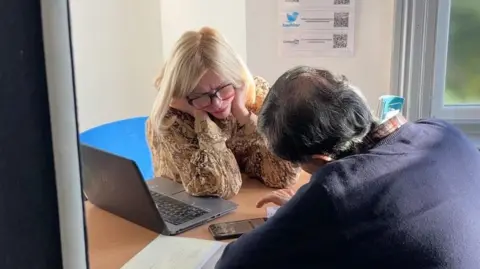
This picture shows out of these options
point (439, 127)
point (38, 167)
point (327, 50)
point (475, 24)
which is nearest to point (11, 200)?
point (38, 167)

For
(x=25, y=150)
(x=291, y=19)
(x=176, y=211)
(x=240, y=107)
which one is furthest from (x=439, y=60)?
(x=25, y=150)

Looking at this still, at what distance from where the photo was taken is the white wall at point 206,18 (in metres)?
2.27

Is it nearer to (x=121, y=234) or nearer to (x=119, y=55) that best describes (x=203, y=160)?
(x=121, y=234)

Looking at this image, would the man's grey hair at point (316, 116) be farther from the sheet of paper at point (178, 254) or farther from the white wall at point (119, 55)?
the white wall at point (119, 55)

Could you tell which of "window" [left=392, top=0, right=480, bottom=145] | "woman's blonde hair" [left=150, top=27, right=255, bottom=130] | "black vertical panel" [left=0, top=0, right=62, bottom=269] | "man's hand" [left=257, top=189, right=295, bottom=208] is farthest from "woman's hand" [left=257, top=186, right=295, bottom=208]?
"black vertical panel" [left=0, top=0, right=62, bottom=269]

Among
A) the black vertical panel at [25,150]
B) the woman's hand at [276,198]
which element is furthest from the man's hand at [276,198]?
the black vertical panel at [25,150]

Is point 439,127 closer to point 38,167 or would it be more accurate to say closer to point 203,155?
point 203,155

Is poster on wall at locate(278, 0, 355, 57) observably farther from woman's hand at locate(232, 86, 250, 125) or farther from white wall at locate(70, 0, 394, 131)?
woman's hand at locate(232, 86, 250, 125)

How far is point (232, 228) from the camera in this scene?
4.46 ft

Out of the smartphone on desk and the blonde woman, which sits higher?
the blonde woman

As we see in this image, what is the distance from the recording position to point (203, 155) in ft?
5.33

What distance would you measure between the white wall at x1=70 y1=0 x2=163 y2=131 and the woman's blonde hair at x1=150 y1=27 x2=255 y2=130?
0.56m

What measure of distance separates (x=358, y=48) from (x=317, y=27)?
17 centimetres

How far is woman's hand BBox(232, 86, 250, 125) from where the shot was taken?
5.56 feet
